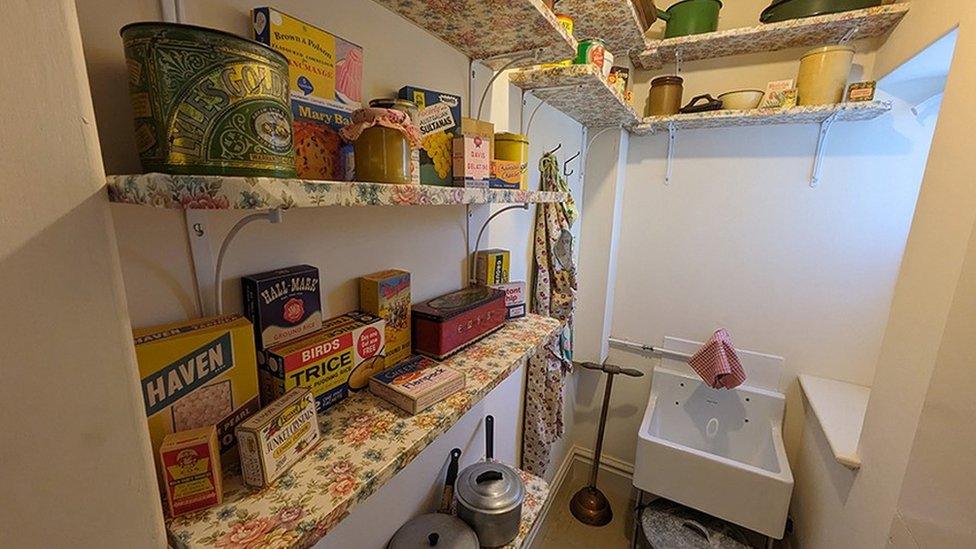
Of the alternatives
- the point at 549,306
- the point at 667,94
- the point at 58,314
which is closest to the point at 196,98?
the point at 58,314

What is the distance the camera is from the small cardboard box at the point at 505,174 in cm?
90

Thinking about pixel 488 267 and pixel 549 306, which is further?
pixel 549 306

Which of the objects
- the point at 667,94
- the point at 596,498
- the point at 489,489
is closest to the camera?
the point at 489,489

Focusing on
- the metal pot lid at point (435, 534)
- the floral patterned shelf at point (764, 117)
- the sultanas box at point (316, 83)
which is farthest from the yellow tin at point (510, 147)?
the floral patterned shelf at point (764, 117)

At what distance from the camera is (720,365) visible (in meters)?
1.71

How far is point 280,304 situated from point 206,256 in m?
0.11

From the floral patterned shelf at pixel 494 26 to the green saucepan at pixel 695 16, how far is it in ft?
3.51

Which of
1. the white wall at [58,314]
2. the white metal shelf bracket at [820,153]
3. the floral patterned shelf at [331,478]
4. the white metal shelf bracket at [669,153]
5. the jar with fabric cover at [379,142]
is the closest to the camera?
the white wall at [58,314]

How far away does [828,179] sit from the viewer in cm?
163

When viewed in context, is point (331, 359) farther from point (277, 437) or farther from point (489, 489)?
point (489, 489)

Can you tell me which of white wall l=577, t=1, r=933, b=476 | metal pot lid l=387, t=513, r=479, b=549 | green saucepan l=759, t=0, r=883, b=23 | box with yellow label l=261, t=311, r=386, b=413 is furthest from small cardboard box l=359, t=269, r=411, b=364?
green saucepan l=759, t=0, r=883, b=23

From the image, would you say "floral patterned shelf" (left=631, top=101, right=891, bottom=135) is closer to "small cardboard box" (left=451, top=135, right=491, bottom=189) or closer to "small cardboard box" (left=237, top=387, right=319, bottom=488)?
"small cardboard box" (left=451, top=135, right=491, bottom=189)

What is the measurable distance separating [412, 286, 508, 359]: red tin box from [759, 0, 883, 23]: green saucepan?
5.13 feet

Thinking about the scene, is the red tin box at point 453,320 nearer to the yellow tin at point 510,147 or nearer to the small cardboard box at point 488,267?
the small cardboard box at point 488,267
